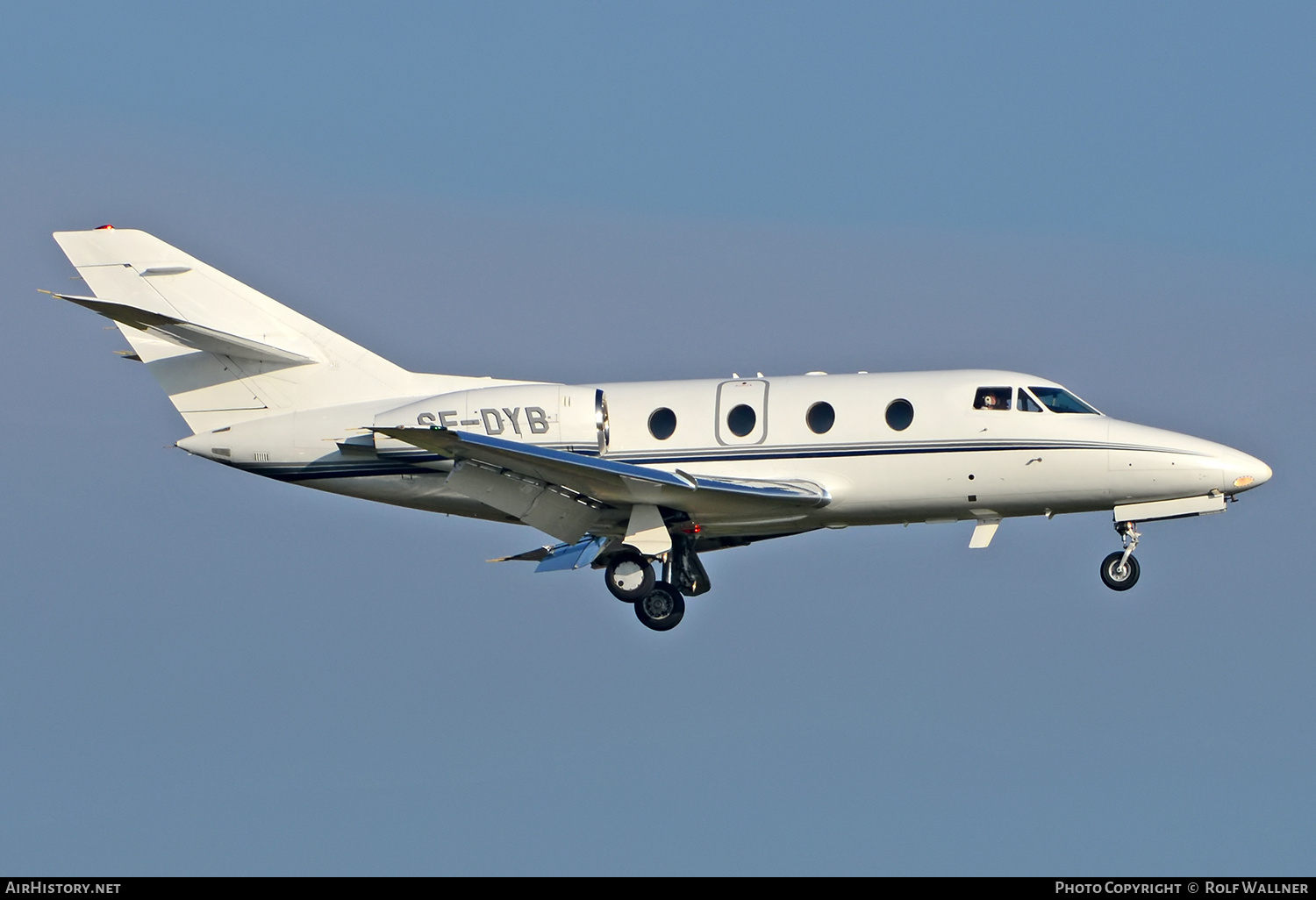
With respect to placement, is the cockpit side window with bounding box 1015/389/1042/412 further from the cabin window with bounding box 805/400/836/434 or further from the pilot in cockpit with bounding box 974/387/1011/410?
the cabin window with bounding box 805/400/836/434

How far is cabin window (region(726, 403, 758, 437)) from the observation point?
77.8 ft

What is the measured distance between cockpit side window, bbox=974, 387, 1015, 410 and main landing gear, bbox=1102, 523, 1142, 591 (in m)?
2.62

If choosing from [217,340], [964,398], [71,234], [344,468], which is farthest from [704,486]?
[71,234]

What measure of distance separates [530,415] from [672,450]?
7.44ft

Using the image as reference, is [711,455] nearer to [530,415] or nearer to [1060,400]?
[530,415]

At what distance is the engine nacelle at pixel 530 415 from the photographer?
23766 millimetres

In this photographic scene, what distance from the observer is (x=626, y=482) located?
74.1ft

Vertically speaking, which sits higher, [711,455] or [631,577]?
[711,455]

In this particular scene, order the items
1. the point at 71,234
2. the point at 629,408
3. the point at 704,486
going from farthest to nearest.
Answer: the point at 71,234
the point at 629,408
the point at 704,486

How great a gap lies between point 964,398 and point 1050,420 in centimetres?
134

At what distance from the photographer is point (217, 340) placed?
24.8 m

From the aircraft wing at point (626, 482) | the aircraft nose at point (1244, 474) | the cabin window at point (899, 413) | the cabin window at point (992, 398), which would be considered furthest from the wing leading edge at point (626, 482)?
the aircraft nose at point (1244, 474)

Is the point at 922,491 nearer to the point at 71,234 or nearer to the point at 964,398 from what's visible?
the point at 964,398

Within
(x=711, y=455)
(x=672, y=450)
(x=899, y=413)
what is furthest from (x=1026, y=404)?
(x=672, y=450)
